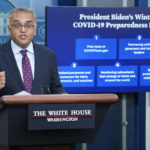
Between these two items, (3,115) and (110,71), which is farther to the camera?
(110,71)

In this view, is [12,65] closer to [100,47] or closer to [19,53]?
[19,53]

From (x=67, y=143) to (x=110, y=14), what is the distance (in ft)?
7.76

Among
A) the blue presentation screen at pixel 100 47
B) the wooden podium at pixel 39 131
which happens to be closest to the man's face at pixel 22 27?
the wooden podium at pixel 39 131

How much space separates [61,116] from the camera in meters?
2.21

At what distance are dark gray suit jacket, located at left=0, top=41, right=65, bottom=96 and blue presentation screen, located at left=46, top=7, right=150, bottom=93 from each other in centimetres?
159

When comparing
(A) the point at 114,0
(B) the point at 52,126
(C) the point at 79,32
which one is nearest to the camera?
(B) the point at 52,126

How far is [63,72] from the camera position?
441 cm

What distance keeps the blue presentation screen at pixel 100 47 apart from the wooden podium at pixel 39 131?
2098 mm

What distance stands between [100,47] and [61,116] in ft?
7.63

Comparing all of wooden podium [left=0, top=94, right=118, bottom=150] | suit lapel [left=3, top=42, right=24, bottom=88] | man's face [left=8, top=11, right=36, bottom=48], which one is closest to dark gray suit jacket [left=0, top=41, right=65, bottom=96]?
suit lapel [left=3, top=42, right=24, bottom=88]

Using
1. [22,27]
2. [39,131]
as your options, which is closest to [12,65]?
[22,27]

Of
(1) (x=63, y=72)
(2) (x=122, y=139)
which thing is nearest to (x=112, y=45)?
(1) (x=63, y=72)

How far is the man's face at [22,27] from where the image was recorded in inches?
101

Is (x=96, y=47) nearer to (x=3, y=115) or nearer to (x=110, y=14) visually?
(x=110, y=14)
